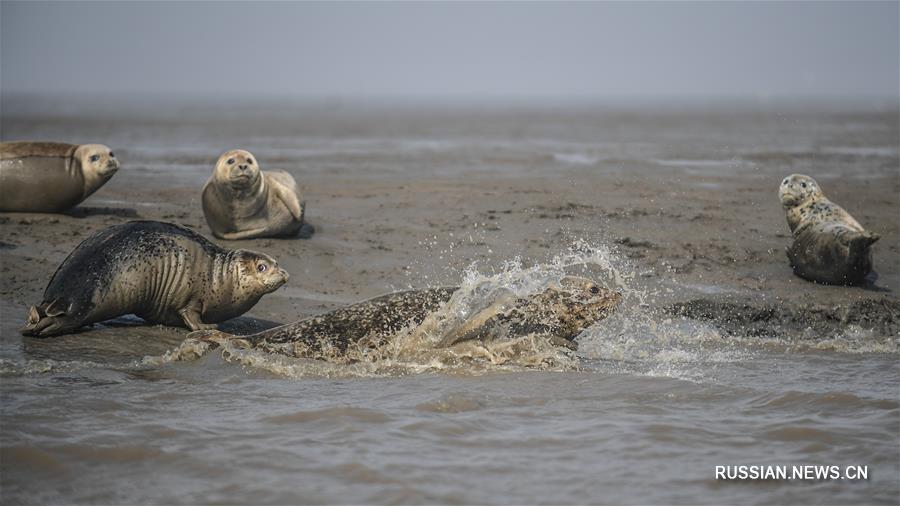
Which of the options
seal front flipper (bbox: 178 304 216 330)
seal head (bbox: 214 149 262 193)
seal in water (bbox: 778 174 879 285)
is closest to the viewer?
seal front flipper (bbox: 178 304 216 330)

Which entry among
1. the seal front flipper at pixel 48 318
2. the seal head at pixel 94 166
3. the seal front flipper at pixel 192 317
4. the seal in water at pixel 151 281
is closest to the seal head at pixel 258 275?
the seal in water at pixel 151 281

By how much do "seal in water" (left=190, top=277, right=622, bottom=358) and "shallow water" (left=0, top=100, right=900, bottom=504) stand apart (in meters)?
0.15

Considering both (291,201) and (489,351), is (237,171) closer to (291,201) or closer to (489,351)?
(291,201)

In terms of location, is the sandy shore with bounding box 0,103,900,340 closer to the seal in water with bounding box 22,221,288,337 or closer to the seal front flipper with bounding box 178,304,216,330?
the seal in water with bounding box 22,221,288,337

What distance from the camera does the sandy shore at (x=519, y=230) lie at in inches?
356

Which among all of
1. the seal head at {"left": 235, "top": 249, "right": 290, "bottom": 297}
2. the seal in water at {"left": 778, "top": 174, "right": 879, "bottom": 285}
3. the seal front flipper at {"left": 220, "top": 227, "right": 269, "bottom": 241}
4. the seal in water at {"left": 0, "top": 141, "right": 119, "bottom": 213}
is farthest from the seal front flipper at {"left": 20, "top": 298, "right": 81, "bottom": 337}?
the seal in water at {"left": 778, "top": 174, "right": 879, "bottom": 285}

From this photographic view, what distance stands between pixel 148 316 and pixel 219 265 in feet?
2.01

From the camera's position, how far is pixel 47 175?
11.5 meters

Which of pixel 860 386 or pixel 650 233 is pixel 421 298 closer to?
pixel 860 386

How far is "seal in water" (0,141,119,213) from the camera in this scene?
11320 mm

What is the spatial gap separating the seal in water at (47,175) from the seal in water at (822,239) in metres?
7.18

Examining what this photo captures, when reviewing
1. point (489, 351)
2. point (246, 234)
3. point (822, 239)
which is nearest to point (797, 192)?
point (822, 239)

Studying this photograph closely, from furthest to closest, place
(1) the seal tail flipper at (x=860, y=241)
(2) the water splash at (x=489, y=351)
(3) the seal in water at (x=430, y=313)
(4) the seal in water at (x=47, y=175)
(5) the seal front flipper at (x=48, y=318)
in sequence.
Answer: (4) the seal in water at (x=47, y=175)
(1) the seal tail flipper at (x=860, y=241)
(5) the seal front flipper at (x=48, y=318)
(3) the seal in water at (x=430, y=313)
(2) the water splash at (x=489, y=351)

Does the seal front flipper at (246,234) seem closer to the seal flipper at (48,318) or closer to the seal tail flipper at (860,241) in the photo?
the seal flipper at (48,318)
